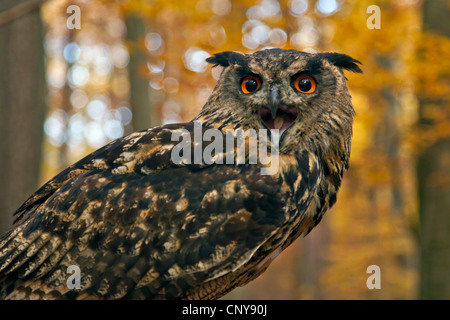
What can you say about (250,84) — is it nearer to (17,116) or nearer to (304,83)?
(304,83)

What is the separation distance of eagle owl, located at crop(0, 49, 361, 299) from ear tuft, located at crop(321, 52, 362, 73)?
206 mm

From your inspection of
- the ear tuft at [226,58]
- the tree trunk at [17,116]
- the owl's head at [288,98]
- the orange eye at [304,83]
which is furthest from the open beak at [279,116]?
the tree trunk at [17,116]

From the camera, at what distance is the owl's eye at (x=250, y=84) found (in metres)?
3.19

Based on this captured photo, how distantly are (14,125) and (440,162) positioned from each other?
7.06 meters

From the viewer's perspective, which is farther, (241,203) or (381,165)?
(381,165)

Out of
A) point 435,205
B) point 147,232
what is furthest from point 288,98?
point 435,205

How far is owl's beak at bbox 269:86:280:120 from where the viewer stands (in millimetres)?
2941

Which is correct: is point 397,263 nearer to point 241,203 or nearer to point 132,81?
point 132,81

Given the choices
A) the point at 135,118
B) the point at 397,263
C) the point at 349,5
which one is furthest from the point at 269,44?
the point at 397,263

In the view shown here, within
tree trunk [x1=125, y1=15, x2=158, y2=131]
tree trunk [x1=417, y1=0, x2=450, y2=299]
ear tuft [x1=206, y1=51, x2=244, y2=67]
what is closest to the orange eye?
ear tuft [x1=206, y1=51, x2=244, y2=67]

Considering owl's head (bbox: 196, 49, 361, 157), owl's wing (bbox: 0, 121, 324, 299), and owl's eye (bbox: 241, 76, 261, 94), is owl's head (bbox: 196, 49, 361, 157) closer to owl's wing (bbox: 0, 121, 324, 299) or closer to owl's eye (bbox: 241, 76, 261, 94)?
owl's eye (bbox: 241, 76, 261, 94)

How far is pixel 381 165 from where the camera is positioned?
352 inches

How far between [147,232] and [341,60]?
1.92 metres

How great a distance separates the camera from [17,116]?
5.89 metres
